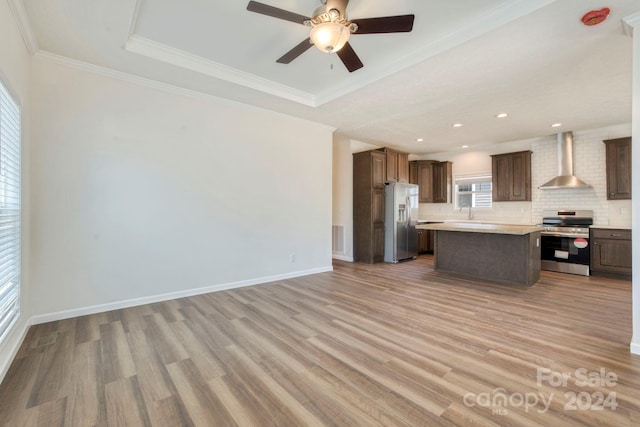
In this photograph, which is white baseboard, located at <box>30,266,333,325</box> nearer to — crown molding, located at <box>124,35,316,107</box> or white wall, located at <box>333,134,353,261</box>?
white wall, located at <box>333,134,353,261</box>

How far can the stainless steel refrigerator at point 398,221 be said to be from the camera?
6266 mm

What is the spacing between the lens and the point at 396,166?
677 cm

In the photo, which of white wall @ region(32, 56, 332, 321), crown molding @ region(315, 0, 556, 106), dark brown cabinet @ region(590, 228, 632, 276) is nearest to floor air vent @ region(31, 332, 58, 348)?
white wall @ region(32, 56, 332, 321)

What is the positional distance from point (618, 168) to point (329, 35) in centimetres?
600

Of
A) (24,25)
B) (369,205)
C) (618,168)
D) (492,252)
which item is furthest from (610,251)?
(24,25)

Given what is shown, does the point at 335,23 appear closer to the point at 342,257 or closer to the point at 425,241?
the point at 342,257

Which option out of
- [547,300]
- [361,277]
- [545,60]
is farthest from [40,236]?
[547,300]

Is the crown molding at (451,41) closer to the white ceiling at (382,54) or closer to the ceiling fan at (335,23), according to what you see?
the white ceiling at (382,54)

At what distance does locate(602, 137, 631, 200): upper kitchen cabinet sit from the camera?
198 inches

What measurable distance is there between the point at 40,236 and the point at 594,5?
5.30 m

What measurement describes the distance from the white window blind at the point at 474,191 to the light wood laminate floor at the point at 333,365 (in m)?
3.71

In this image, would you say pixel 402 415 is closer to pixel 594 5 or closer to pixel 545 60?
pixel 594 5

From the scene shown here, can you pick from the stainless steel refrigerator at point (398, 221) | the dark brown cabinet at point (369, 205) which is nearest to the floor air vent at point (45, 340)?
the dark brown cabinet at point (369, 205)

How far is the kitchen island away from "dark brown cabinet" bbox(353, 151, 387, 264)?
50.2 inches
